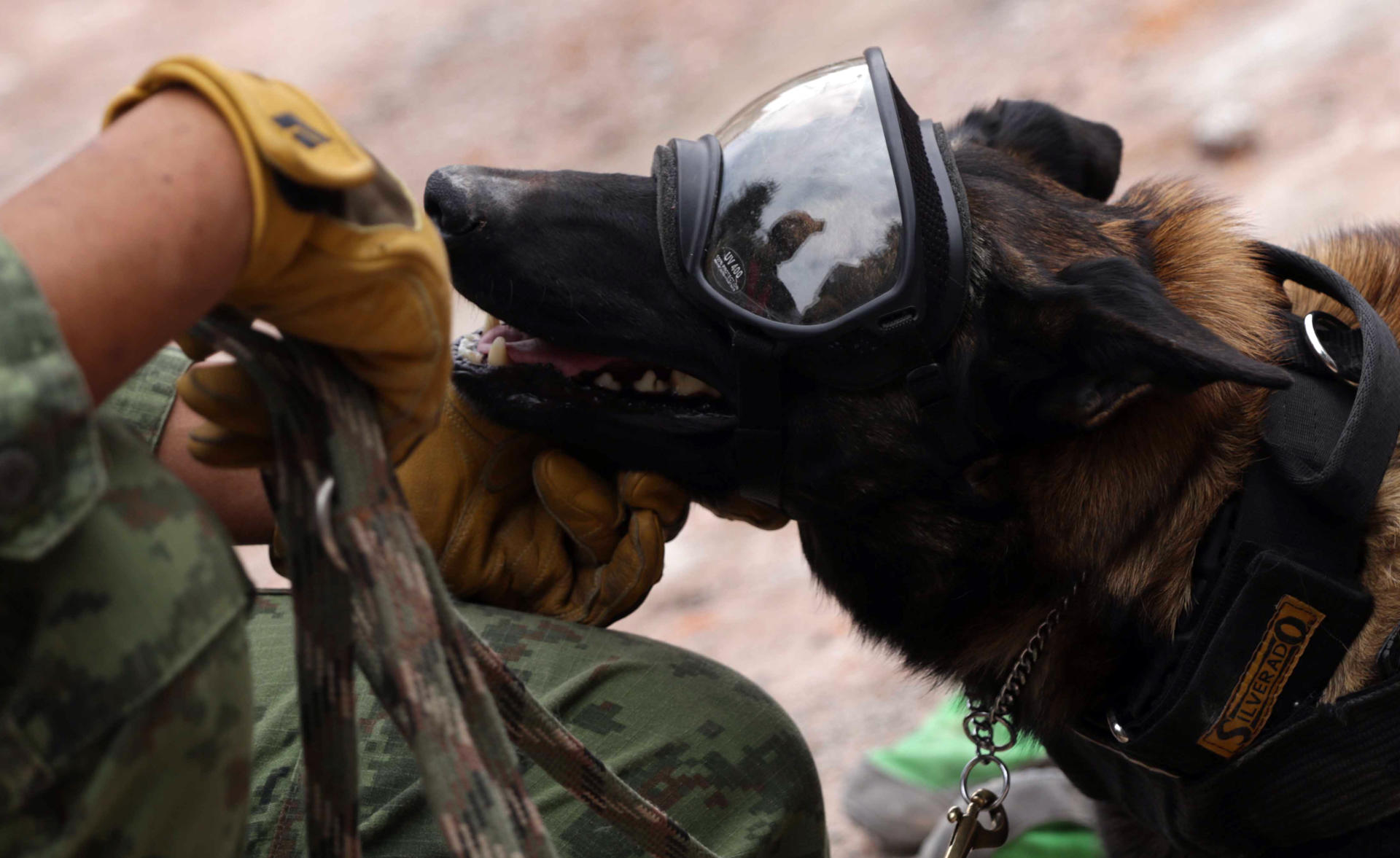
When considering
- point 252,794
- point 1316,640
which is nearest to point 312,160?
point 252,794

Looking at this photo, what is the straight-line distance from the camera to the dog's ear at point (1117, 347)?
1.44 meters

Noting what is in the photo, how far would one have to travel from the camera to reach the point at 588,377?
180cm

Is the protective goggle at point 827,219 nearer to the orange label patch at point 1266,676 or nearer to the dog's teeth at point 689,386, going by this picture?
the dog's teeth at point 689,386

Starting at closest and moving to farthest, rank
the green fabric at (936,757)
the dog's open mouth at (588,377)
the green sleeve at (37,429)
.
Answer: the green sleeve at (37,429) < the dog's open mouth at (588,377) < the green fabric at (936,757)

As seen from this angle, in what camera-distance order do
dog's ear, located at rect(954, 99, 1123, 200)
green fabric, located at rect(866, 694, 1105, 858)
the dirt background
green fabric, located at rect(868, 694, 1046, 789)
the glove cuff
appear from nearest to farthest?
the glove cuff → dog's ear, located at rect(954, 99, 1123, 200) → green fabric, located at rect(866, 694, 1105, 858) → green fabric, located at rect(868, 694, 1046, 789) → the dirt background

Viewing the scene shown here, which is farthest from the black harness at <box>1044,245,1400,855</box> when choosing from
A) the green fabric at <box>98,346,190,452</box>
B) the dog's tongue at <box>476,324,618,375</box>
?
the green fabric at <box>98,346,190,452</box>

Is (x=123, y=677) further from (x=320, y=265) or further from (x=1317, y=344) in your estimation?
(x=1317, y=344)

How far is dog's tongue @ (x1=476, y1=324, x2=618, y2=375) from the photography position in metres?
1.79

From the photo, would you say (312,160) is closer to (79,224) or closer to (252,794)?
(79,224)

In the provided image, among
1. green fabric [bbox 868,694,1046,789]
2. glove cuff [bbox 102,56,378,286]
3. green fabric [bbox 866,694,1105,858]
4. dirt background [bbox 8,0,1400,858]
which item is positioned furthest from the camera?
dirt background [bbox 8,0,1400,858]

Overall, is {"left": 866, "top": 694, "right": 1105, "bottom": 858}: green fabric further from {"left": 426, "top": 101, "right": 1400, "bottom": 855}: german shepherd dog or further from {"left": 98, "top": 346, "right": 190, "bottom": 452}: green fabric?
{"left": 98, "top": 346, "right": 190, "bottom": 452}: green fabric

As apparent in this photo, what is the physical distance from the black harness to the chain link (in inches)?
5.7

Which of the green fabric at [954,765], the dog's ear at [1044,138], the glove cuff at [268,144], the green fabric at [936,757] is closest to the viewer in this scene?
the glove cuff at [268,144]

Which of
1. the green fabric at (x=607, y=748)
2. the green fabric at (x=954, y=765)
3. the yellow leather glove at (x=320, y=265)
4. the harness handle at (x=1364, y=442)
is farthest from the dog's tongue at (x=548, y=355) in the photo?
the green fabric at (x=954, y=765)
